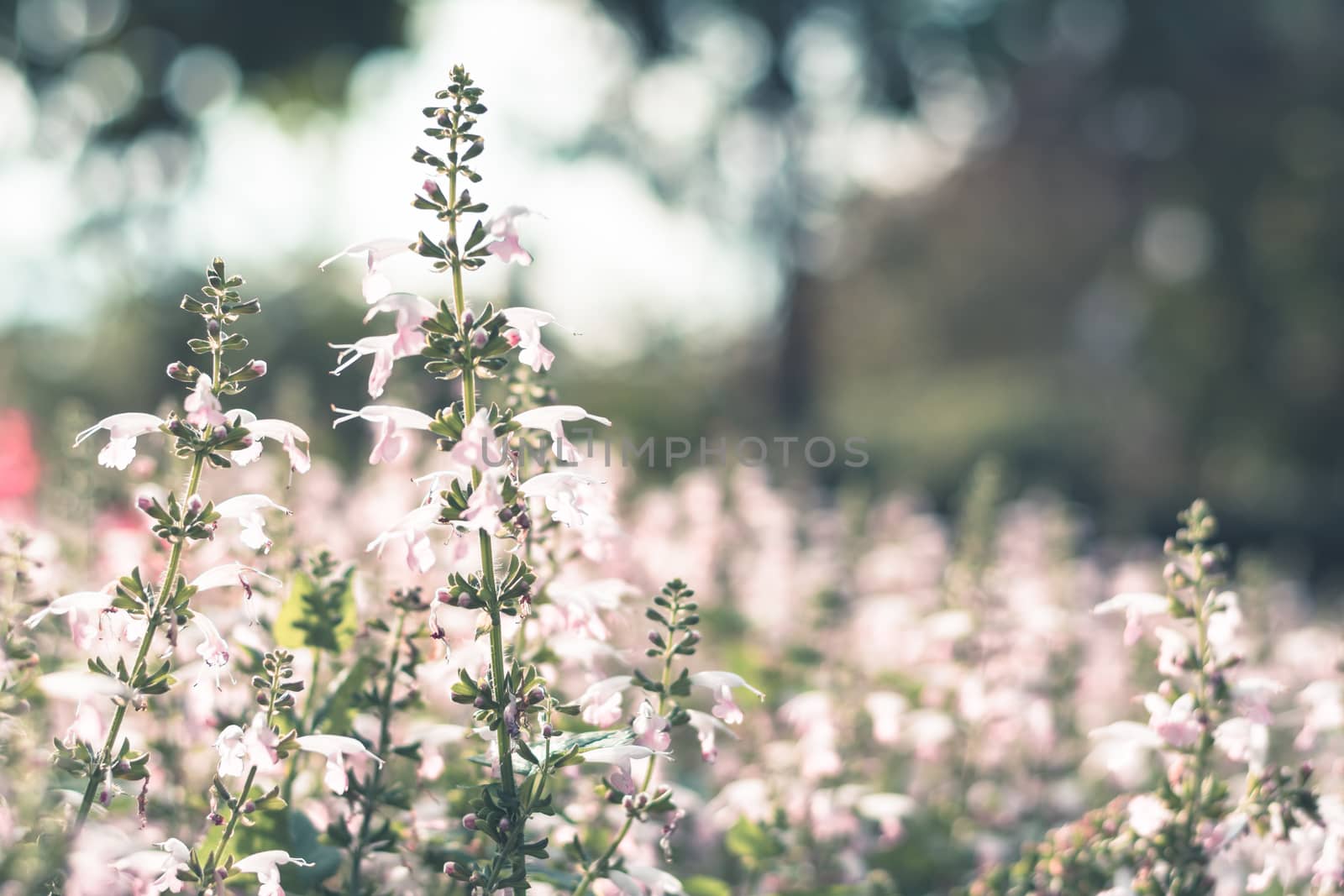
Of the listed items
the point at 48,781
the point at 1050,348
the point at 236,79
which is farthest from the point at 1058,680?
the point at 1050,348

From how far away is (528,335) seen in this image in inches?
82.4

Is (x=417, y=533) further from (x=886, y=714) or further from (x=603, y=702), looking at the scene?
(x=886, y=714)

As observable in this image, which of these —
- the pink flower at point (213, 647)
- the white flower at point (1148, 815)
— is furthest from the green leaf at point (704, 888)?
the pink flower at point (213, 647)

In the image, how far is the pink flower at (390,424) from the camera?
1.99 metres

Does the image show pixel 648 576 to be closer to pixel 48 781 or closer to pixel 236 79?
pixel 48 781

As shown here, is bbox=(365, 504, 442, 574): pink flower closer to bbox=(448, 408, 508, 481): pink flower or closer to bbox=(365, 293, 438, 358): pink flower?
bbox=(448, 408, 508, 481): pink flower

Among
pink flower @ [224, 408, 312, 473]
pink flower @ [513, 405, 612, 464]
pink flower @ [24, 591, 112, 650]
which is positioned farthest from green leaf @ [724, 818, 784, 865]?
pink flower @ [24, 591, 112, 650]

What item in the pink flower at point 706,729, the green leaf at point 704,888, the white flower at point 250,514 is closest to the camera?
the white flower at point 250,514

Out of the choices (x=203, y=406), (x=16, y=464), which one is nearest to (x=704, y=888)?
(x=203, y=406)

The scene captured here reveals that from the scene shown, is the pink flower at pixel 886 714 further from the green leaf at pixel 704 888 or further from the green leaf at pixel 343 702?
the green leaf at pixel 343 702

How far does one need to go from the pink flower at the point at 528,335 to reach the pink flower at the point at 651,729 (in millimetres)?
686

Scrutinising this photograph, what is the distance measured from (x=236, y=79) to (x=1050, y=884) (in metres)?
17.0

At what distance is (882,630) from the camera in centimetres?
491

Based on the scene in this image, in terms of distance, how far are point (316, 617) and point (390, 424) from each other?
25.7 inches
